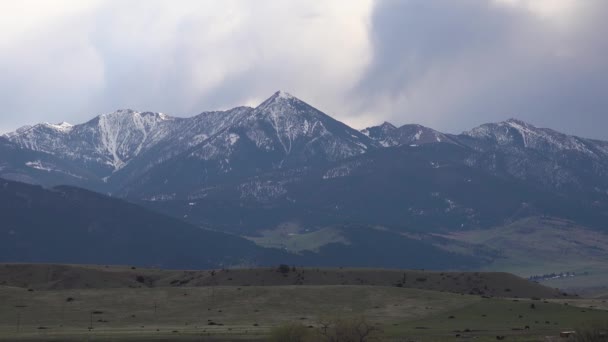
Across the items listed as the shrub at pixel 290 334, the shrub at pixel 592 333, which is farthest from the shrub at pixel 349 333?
the shrub at pixel 592 333

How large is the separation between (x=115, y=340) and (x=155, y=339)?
6.55 metres

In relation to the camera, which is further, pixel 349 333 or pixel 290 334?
pixel 290 334

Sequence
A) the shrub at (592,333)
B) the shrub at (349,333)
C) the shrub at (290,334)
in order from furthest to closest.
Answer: the shrub at (290,334) < the shrub at (349,333) < the shrub at (592,333)

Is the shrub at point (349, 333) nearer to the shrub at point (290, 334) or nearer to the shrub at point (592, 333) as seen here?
the shrub at point (290, 334)

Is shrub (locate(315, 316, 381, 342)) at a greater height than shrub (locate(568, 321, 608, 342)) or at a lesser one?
greater

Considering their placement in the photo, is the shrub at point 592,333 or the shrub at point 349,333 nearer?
the shrub at point 592,333

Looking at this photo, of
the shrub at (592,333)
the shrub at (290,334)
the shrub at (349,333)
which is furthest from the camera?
the shrub at (290,334)

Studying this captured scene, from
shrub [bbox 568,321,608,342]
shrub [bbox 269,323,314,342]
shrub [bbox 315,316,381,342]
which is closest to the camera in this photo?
shrub [bbox 568,321,608,342]

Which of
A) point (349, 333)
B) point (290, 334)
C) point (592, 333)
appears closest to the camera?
point (592, 333)

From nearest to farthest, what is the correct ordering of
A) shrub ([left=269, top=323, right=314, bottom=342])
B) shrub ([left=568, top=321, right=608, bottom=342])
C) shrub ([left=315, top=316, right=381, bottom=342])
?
shrub ([left=568, top=321, right=608, bottom=342]) → shrub ([left=315, top=316, right=381, bottom=342]) → shrub ([left=269, top=323, right=314, bottom=342])

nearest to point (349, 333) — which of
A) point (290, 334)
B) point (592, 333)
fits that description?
point (290, 334)

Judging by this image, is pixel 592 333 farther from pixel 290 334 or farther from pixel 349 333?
pixel 290 334

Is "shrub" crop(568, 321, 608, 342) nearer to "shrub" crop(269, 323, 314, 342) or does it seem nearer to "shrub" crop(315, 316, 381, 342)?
"shrub" crop(315, 316, 381, 342)

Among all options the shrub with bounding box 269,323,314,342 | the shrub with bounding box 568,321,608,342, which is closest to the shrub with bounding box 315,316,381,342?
the shrub with bounding box 269,323,314,342
